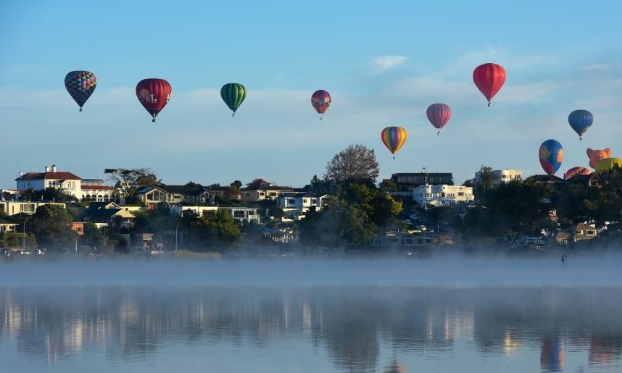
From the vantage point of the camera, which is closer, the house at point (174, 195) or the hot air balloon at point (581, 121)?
the hot air balloon at point (581, 121)

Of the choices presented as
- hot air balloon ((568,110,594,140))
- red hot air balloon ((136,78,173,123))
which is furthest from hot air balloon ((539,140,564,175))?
red hot air balloon ((136,78,173,123))

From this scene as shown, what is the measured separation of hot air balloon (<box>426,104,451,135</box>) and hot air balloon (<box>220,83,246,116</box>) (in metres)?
17.3

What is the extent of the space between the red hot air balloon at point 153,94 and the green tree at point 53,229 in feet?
60.2

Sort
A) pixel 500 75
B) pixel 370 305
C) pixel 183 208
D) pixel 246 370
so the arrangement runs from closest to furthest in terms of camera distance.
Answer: pixel 246 370, pixel 370 305, pixel 500 75, pixel 183 208

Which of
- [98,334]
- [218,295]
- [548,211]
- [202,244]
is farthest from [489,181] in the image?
[98,334]

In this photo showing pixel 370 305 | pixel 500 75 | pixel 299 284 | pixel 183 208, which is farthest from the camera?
pixel 183 208

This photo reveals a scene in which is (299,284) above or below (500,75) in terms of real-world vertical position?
below

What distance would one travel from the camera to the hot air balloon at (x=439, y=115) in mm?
99000

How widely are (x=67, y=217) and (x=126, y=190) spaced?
3869 cm

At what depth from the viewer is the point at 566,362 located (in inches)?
992

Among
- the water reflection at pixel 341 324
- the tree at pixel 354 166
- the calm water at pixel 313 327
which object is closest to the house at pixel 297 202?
the tree at pixel 354 166

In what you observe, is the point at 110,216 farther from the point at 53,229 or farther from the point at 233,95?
the point at 233,95

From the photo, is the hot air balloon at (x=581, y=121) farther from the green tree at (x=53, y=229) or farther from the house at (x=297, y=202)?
the green tree at (x=53, y=229)

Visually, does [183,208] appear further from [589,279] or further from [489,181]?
[589,279]
